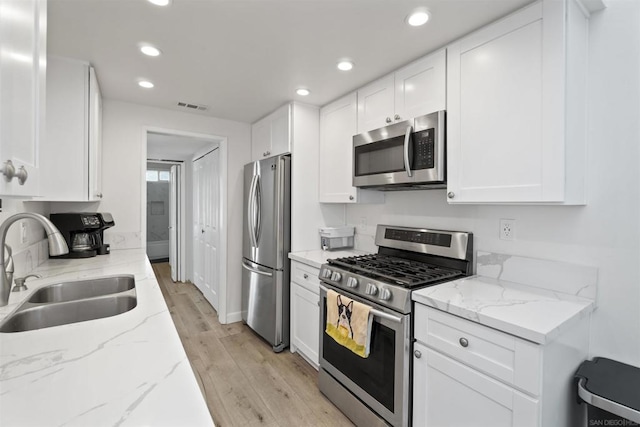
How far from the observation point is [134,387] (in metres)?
0.70

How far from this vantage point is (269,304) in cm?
290

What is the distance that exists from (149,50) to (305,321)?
222 centimetres

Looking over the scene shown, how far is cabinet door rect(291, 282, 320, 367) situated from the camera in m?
2.44

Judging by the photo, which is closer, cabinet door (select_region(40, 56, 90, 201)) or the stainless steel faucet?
the stainless steel faucet

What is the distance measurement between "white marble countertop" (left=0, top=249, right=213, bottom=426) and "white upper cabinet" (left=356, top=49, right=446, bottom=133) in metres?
1.80

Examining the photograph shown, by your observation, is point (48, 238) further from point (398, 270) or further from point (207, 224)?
point (207, 224)

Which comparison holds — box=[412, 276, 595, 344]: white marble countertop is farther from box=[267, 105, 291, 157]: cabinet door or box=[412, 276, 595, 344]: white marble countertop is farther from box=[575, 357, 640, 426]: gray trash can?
box=[267, 105, 291, 157]: cabinet door

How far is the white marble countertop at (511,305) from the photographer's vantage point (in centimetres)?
118

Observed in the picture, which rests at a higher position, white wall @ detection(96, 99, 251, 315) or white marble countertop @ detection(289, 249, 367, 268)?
white wall @ detection(96, 99, 251, 315)

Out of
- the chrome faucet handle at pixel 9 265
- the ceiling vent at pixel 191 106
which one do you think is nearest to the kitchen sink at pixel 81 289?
the chrome faucet handle at pixel 9 265

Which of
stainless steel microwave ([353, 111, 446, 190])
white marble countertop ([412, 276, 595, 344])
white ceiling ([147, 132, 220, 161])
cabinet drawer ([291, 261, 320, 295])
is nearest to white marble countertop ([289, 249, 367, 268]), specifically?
cabinet drawer ([291, 261, 320, 295])

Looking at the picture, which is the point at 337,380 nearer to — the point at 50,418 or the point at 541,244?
the point at 541,244

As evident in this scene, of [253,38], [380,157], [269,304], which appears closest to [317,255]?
[269,304]

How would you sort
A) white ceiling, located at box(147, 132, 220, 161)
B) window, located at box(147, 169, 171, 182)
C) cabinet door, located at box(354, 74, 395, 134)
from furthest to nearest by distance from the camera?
window, located at box(147, 169, 171, 182)
white ceiling, located at box(147, 132, 220, 161)
cabinet door, located at box(354, 74, 395, 134)
